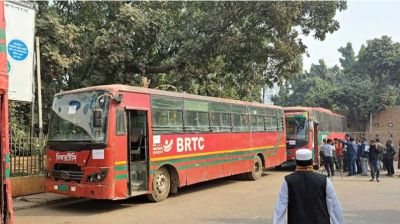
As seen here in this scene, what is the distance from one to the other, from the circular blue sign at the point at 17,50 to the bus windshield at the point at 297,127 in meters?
12.6

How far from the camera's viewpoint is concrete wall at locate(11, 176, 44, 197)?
12.1 m

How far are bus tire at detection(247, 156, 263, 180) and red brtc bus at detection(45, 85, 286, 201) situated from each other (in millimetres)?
2247

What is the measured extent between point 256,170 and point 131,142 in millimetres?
7128

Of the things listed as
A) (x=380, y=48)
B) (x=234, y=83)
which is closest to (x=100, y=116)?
(x=234, y=83)

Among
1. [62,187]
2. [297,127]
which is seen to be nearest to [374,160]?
[297,127]

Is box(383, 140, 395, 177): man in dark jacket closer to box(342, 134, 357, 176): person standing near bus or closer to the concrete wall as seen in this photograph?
box(342, 134, 357, 176): person standing near bus

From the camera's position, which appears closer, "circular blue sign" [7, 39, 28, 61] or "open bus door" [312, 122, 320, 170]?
"circular blue sign" [7, 39, 28, 61]

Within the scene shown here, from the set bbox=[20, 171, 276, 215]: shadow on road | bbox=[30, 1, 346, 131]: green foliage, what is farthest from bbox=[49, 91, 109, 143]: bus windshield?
bbox=[30, 1, 346, 131]: green foliage

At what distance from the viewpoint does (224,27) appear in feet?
62.1

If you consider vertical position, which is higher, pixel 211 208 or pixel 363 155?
pixel 363 155

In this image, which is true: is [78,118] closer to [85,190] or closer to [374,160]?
[85,190]

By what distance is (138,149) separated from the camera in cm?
1135

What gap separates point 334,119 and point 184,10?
12291 millimetres

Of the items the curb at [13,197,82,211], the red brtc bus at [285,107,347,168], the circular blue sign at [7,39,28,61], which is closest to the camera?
the curb at [13,197,82,211]
